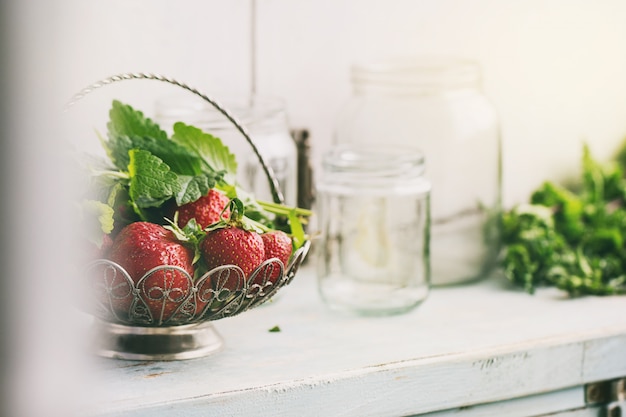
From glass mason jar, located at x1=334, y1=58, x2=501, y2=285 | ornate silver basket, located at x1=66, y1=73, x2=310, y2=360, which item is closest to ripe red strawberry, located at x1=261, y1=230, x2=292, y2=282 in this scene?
ornate silver basket, located at x1=66, y1=73, x2=310, y2=360

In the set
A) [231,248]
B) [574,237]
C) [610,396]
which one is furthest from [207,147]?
[574,237]

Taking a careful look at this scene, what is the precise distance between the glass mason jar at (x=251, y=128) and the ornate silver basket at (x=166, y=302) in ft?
0.76

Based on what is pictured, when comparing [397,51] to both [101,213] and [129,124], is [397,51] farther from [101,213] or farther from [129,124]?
[101,213]

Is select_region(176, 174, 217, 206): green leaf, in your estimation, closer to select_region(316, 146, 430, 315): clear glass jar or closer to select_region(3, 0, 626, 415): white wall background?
select_region(3, 0, 626, 415): white wall background

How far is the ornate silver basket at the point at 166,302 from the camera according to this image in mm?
761

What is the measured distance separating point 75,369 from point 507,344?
654 millimetres

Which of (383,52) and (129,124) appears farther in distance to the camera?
(383,52)

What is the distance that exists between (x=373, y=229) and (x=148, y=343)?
1.19ft

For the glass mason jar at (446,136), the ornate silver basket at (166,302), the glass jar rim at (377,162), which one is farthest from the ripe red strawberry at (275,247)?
the glass mason jar at (446,136)

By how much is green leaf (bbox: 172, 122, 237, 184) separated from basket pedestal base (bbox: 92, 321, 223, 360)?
162 mm

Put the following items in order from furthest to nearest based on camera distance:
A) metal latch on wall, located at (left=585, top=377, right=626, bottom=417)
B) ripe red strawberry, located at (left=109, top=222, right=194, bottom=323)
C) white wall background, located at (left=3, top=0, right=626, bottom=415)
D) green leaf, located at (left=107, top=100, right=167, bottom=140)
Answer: white wall background, located at (left=3, top=0, right=626, bottom=415) → metal latch on wall, located at (left=585, top=377, right=626, bottom=417) → green leaf, located at (left=107, top=100, right=167, bottom=140) → ripe red strawberry, located at (left=109, top=222, right=194, bottom=323)

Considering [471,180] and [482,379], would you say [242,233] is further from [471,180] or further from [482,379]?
[471,180]

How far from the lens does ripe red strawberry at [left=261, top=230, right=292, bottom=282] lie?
0.82 m

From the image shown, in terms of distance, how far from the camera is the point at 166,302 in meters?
0.77
